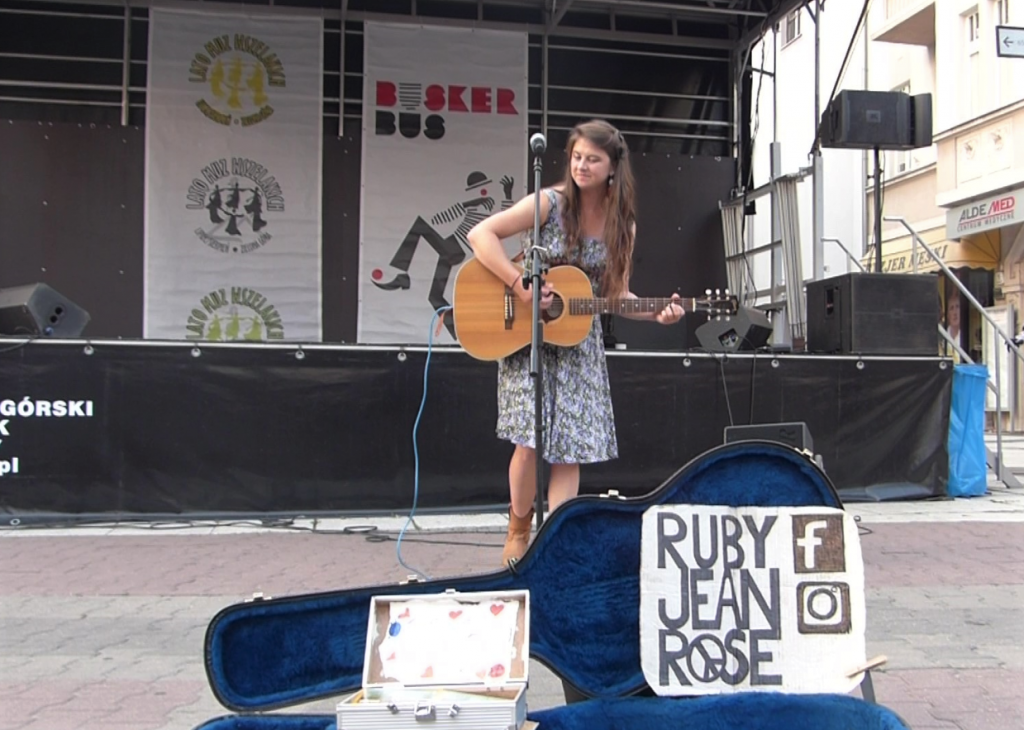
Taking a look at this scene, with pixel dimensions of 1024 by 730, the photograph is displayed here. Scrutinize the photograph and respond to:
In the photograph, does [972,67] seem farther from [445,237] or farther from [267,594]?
[267,594]

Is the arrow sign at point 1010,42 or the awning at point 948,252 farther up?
the awning at point 948,252

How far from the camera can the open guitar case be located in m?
2.20

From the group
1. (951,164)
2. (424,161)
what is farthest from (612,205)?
(951,164)

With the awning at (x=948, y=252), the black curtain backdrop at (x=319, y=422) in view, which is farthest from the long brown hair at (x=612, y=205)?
the awning at (x=948, y=252)

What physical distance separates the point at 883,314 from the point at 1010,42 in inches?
82.6

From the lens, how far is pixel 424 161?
365 inches

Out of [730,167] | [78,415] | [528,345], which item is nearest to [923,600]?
[528,345]

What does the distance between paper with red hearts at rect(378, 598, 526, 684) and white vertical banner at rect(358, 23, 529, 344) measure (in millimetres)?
7150

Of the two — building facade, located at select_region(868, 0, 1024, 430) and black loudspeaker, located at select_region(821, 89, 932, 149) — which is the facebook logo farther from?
building facade, located at select_region(868, 0, 1024, 430)

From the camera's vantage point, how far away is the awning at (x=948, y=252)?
55.9ft

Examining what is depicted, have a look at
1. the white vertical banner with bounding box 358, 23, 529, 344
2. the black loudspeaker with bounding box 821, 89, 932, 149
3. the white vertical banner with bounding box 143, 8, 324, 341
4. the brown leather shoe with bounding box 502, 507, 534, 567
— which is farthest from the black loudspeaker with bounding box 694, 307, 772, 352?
the white vertical banner with bounding box 143, 8, 324, 341

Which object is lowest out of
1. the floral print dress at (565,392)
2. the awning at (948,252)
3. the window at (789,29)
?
the floral print dress at (565,392)

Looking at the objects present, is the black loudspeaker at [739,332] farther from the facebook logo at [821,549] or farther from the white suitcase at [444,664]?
the white suitcase at [444,664]

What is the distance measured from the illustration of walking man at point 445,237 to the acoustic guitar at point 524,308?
5540 millimetres
